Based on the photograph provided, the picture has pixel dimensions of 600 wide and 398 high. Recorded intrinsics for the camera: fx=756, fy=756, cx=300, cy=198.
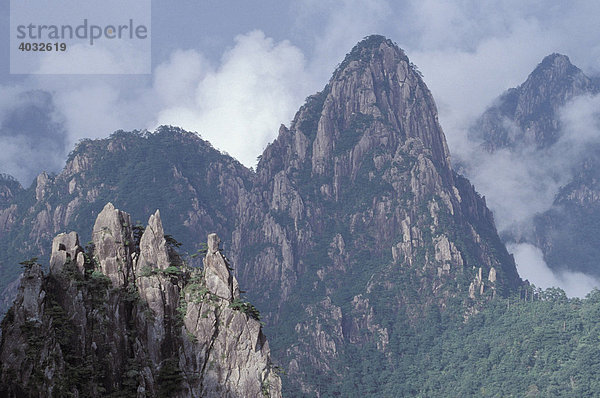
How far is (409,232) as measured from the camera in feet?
625

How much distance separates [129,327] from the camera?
65.0 meters

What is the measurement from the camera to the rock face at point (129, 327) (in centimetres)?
5725

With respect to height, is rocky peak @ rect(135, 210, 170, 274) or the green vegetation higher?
rocky peak @ rect(135, 210, 170, 274)

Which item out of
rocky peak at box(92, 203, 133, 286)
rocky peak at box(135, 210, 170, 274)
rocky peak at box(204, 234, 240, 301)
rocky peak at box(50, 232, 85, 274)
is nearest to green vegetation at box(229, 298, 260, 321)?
rocky peak at box(204, 234, 240, 301)

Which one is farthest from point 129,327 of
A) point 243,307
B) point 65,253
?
point 243,307

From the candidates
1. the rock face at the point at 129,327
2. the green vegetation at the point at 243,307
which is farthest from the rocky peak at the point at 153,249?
the green vegetation at the point at 243,307

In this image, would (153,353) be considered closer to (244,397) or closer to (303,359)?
(244,397)

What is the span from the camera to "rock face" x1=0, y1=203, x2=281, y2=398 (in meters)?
57.2

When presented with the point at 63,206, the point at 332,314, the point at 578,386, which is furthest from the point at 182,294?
the point at 63,206

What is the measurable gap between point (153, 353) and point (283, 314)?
130051 millimetres

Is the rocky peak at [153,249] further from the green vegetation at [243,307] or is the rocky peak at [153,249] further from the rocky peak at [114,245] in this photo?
the green vegetation at [243,307]

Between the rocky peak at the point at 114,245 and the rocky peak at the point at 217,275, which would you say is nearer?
the rocky peak at the point at 114,245

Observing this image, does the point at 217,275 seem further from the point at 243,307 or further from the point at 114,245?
the point at 114,245

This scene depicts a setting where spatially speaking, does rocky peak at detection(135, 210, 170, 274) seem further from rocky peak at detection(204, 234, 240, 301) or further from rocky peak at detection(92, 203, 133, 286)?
rocky peak at detection(204, 234, 240, 301)
